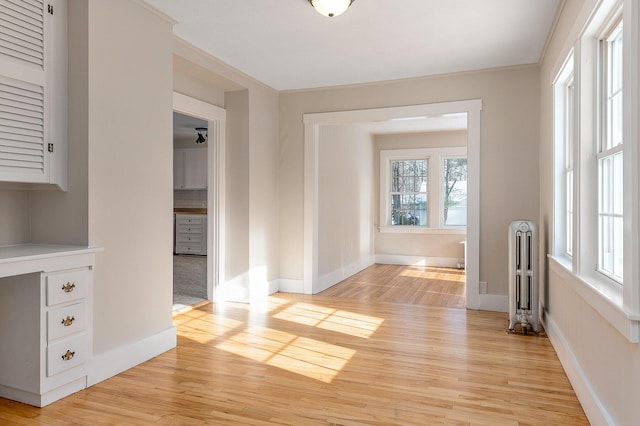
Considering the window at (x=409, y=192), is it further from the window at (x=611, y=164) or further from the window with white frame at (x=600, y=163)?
the window at (x=611, y=164)

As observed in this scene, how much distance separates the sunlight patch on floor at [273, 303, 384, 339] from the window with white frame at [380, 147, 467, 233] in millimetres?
4081

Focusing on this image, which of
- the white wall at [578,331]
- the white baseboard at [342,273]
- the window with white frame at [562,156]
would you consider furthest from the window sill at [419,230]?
the window with white frame at [562,156]

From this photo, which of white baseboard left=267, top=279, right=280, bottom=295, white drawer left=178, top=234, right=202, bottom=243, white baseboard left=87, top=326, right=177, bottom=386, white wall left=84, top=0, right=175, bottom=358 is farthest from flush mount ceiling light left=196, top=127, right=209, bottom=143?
white baseboard left=87, top=326, right=177, bottom=386

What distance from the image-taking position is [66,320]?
2.57 metres

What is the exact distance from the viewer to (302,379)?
2.85m

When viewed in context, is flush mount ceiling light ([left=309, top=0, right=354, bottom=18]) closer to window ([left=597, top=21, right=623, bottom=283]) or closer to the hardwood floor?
window ([left=597, top=21, right=623, bottom=283])

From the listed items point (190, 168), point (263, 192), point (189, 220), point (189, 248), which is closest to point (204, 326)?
point (263, 192)

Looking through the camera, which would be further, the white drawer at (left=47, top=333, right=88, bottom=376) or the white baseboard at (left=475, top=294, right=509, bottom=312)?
the white baseboard at (left=475, top=294, right=509, bottom=312)

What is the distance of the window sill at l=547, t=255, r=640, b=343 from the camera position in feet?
5.32

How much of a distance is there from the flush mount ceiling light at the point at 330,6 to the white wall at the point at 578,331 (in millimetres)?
1452

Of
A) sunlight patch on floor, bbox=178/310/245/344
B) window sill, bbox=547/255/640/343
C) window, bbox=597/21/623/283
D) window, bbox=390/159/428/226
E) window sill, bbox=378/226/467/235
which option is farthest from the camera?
window, bbox=390/159/428/226

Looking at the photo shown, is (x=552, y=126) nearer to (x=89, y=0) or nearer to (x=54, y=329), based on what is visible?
(x=89, y=0)

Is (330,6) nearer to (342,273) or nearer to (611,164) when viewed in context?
(611,164)

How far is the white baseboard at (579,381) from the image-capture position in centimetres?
209
